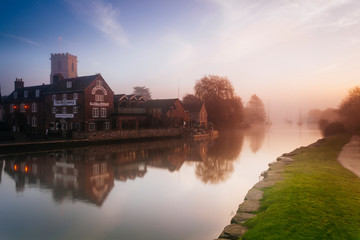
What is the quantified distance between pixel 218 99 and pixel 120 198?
245 feet

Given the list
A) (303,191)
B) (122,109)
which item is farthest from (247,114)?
(303,191)

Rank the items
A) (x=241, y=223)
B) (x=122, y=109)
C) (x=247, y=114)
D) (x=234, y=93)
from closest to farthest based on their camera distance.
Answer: (x=241, y=223), (x=122, y=109), (x=234, y=93), (x=247, y=114)

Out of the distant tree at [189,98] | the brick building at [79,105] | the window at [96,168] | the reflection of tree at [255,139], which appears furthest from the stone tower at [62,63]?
the window at [96,168]

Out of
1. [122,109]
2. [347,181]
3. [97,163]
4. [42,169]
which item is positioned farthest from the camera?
[122,109]

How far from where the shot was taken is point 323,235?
7.11m

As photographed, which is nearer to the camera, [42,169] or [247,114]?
[42,169]

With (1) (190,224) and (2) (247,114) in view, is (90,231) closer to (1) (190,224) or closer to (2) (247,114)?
(1) (190,224)

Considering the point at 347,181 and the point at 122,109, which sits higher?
the point at 122,109

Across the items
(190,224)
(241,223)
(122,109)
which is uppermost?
(122,109)

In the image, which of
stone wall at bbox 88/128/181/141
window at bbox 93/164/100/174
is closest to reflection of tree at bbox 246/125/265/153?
stone wall at bbox 88/128/181/141

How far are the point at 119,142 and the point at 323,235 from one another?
1501 inches

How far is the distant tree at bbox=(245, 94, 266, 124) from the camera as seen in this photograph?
150 m

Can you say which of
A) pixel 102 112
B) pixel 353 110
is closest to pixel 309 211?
pixel 102 112

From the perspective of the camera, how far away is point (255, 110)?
501ft
